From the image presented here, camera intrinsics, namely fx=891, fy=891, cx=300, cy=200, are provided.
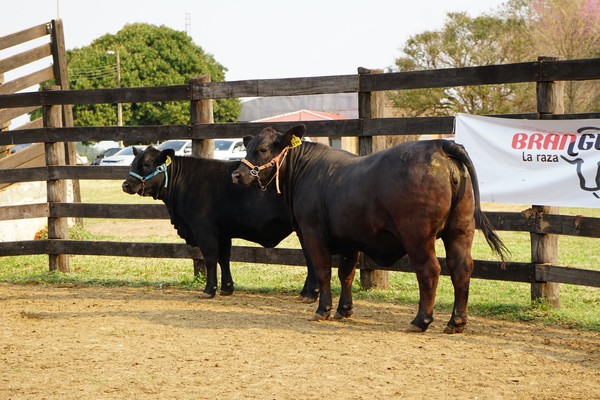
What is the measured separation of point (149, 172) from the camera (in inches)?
380

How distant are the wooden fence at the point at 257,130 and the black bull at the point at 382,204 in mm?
966

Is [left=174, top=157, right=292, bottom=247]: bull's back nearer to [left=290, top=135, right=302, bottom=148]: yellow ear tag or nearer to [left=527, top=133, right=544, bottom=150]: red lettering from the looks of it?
[left=290, top=135, right=302, bottom=148]: yellow ear tag

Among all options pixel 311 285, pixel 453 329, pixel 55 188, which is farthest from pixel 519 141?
pixel 55 188

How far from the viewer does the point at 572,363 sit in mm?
6383

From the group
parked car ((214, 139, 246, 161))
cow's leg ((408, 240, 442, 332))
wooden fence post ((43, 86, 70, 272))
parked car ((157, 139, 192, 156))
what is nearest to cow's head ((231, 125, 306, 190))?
cow's leg ((408, 240, 442, 332))

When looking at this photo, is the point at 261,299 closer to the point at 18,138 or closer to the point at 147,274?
the point at 147,274

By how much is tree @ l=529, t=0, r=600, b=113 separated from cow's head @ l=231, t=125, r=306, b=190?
2471cm

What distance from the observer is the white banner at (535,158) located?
7.84m

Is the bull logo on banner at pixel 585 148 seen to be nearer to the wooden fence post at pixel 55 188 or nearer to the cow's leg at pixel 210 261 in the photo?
the cow's leg at pixel 210 261

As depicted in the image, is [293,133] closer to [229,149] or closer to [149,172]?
[149,172]

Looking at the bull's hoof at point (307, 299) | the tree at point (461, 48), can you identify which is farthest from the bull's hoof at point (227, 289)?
the tree at point (461, 48)

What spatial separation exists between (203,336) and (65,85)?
26.0 ft

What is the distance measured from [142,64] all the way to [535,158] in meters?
56.7

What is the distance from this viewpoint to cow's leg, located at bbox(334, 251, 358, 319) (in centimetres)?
812
